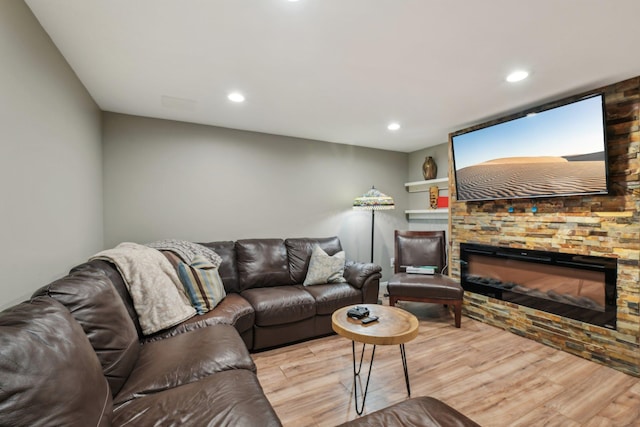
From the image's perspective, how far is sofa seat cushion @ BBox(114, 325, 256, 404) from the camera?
4.34 ft

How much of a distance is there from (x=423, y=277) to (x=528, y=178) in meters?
1.52

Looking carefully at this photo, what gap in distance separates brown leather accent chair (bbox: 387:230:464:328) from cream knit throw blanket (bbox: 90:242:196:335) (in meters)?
2.20

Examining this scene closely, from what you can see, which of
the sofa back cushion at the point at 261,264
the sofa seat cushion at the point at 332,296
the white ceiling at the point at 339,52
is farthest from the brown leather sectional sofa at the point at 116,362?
the white ceiling at the point at 339,52

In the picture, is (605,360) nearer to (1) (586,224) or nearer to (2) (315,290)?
(1) (586,224)

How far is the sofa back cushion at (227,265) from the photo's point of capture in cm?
300

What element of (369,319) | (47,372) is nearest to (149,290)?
(47,372)

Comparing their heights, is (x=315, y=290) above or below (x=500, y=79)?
below

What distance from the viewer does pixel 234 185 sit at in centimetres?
351

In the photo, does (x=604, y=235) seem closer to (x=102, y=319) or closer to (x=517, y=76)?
(x=517, y=76)

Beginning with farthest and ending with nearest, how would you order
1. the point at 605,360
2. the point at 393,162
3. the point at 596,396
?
the point at 393,162, the point at 605,360, the point at 596,396

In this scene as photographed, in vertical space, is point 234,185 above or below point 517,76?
below

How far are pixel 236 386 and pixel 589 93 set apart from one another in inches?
138

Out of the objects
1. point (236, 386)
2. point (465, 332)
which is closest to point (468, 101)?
point (465, 332)

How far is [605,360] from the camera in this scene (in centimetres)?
238
